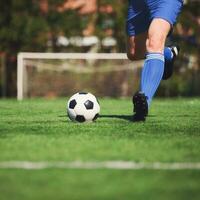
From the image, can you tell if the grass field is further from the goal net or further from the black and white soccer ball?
the goal net

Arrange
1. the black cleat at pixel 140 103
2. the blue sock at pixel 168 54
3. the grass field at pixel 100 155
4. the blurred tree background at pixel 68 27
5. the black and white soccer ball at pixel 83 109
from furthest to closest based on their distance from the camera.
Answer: the blurred tree background at pixel 68 27, the blue sock at pixel 168 54, the black and white soccer ball at pixel 83 109, the black cleat at pixel 140 103, the grass field at pixel 100 155

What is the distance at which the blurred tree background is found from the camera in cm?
2489

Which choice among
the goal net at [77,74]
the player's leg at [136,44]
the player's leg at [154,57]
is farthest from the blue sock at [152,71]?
the goal net at [77,74]

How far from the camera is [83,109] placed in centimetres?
634

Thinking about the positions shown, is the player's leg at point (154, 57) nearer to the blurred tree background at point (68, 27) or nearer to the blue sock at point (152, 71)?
the blue sock at point (152, 71)

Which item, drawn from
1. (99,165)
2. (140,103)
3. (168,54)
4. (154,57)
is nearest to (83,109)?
(140,103)

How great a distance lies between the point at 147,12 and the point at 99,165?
3992mm

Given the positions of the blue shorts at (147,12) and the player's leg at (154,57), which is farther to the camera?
the blue shorts at (147,12)

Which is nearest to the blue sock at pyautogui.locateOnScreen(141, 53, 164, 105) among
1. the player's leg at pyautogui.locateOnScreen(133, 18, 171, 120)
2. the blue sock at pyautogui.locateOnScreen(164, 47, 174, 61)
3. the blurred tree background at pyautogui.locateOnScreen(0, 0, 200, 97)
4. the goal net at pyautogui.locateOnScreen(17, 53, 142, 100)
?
the player's leg at pyautogui.locateOnScreen(133, 18, 171, 120)

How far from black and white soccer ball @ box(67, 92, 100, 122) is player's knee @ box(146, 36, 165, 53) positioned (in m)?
0.79

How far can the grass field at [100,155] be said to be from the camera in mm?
3004

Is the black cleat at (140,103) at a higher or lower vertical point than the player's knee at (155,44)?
lower

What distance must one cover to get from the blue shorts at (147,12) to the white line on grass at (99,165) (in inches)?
126

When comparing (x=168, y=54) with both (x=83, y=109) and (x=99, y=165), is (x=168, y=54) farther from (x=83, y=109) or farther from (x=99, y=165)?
(x=99, y=165)
